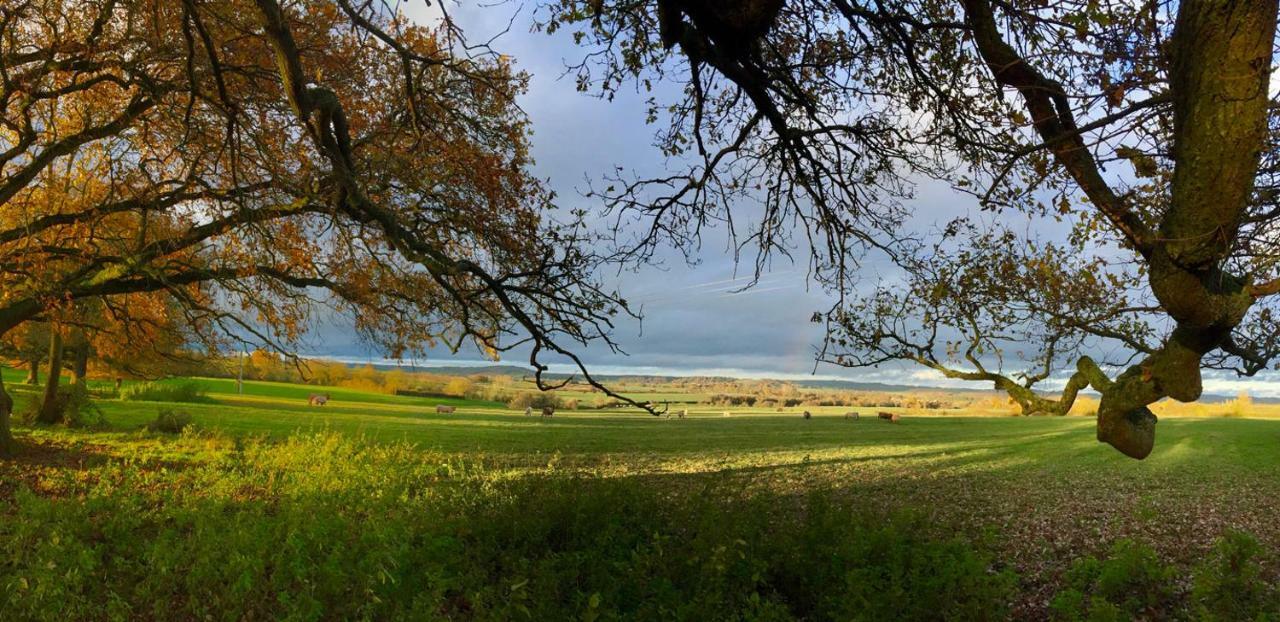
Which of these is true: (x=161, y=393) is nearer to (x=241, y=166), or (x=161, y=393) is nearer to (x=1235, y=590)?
(x=241, y=166)

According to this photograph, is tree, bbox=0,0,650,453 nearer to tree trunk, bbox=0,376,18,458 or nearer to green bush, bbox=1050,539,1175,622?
tree trunk, bbox=0,376,18,458

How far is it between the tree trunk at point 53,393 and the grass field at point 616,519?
208 cm

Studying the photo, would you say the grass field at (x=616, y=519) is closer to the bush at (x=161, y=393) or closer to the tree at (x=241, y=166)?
the tree at (x=241, y=166)

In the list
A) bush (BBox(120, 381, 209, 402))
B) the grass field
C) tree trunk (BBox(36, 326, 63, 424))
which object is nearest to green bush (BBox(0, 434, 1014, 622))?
the grass field

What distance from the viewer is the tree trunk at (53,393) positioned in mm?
16344

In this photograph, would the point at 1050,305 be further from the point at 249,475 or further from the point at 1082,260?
the point at 249,475

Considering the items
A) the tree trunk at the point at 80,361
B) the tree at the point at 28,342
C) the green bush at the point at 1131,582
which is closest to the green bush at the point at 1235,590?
the green bush at the point at 1131,582

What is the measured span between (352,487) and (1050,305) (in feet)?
30.2

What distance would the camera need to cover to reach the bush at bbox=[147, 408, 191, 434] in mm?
16250

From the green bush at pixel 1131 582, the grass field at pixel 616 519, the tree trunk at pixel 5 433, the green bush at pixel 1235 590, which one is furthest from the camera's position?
the tree trunk at pixel 5 433

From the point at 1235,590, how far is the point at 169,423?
20111 millimetres

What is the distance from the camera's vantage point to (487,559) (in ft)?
18.4

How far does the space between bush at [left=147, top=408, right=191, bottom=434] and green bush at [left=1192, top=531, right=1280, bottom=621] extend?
19512 mm

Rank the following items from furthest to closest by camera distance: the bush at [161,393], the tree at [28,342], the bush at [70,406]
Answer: the bush at [161,393], the tree at [28,342], the bush at [70,406]
